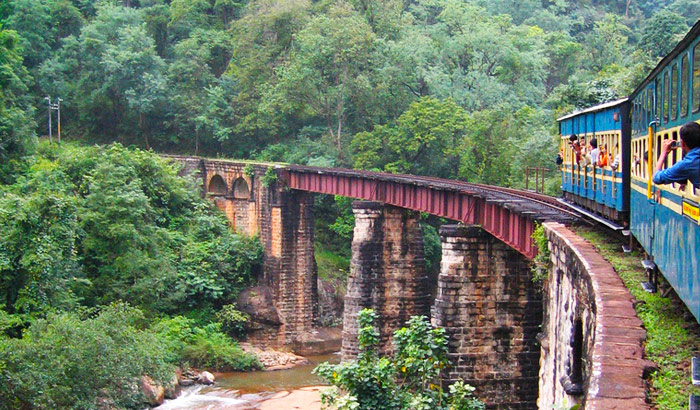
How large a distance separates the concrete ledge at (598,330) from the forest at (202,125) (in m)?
13.4

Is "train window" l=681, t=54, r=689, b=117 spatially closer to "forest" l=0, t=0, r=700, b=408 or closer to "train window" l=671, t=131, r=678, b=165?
"train window" l=671, t=131, r=678, b=165

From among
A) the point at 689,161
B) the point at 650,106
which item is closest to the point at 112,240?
the point at 650,106

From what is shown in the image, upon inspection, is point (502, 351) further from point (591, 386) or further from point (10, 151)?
point (10, 151)

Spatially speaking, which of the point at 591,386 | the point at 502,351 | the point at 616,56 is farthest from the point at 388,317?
the point at 616,56

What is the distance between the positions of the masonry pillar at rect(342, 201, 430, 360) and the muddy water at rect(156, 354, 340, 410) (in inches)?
125

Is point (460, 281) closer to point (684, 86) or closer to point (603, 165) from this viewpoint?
point (603, 165)

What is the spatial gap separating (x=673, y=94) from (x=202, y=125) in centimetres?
4973

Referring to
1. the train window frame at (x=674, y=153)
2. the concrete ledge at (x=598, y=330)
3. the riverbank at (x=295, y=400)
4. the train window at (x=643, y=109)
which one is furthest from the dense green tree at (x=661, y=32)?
the train window frame at (x=674, y=153)

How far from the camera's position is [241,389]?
1323 inches

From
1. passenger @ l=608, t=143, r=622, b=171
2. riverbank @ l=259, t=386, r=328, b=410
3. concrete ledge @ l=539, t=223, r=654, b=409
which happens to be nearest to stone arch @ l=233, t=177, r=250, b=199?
riverbank @ l=259, t=386, r=328, b=410

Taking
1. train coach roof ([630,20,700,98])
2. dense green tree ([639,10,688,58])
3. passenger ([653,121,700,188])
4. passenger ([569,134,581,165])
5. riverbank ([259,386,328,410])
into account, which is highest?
dense green tree ([639,10,688,58])

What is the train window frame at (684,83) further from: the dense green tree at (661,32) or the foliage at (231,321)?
the dense green tree at (661,32)

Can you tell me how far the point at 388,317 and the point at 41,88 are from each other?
36.2 m

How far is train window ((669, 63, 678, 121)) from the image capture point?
9742 millimetres
